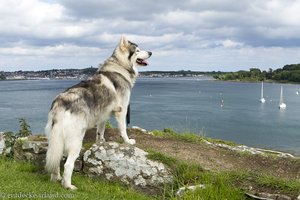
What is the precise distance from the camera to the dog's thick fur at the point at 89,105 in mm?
7137

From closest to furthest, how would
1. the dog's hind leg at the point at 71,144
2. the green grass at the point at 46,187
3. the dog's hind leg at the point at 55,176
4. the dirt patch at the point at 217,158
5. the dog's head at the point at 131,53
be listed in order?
the green grass at the point at 46,187 < the dog's hind leg at the point at 71,144 < the dog's hind leg at the point at 55,176 < the dirt patch at the point at 217,158 < the dog's head at the point at 131,53

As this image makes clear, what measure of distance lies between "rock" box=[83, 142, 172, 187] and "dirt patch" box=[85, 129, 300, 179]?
838 millimetres

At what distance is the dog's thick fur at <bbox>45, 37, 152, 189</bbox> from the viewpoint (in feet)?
23.4

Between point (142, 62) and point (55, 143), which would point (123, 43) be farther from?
point (55, 143)

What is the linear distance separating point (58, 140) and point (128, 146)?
2198 millimetres

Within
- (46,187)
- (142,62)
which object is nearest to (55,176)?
(46,187)

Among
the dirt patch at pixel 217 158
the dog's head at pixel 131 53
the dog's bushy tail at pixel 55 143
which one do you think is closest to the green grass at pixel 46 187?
the dog's bushy tail at pixel 55 143

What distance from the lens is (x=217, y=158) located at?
9.28 m

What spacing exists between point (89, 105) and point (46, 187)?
1.83 m

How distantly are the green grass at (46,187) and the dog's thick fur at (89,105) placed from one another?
0.33 m

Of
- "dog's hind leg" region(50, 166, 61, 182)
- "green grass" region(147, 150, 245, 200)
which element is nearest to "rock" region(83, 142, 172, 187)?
"green grass" region(147, 150, 245, 200)

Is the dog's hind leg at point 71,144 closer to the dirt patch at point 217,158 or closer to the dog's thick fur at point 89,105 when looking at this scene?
the dog's thick fur at point 89,105

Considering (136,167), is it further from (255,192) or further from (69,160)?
(255,192)

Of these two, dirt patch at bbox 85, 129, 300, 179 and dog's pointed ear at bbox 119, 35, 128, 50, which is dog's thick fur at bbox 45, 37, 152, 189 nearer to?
dog's pointed ear at bbox 119, 35, 128, 50
